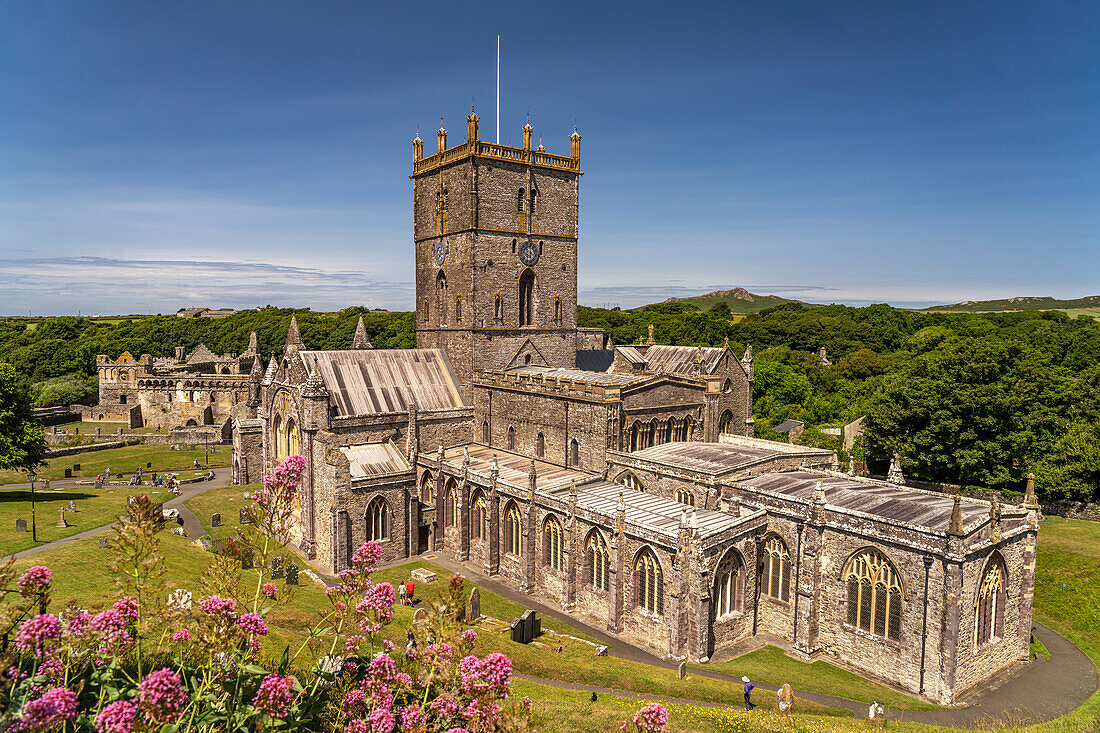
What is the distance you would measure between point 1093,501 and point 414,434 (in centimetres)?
4725

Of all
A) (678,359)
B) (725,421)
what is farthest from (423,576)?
(678,359)

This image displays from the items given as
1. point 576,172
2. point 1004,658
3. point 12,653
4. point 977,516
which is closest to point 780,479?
point 977,516

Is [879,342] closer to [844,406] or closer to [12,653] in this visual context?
[844,406]

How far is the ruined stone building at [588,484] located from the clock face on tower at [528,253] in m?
0.21

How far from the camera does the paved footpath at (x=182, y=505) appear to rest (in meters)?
35.1

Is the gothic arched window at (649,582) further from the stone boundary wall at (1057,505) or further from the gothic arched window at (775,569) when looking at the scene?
the stone boundary wall at (1057,505)

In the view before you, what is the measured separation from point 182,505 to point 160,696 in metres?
48.0

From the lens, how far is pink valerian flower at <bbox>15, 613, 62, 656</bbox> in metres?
8.14

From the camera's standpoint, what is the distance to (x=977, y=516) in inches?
1040

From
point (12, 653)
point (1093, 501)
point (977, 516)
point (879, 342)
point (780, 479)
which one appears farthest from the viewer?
point (879, 342)

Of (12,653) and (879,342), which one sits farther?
(879,342)

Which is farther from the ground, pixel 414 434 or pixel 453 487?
pixel 414 434

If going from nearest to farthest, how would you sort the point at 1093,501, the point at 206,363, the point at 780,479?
the point at 780,479
the point at 1093,501
the point at 206,363

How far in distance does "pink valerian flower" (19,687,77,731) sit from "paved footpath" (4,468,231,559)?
26.6 meters
